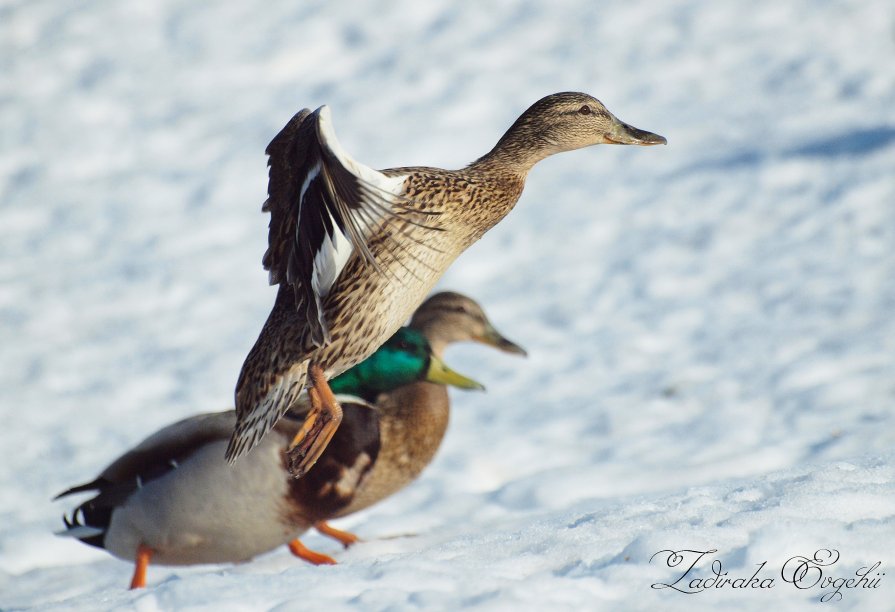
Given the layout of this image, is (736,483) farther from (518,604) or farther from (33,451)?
(33,451)

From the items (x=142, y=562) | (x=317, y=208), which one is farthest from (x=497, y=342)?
(x=317, y=208)

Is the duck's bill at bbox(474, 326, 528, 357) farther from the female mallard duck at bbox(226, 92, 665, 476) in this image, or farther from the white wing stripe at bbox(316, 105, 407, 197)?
the white wing stripe at bbox(316, 105, 407, 197)

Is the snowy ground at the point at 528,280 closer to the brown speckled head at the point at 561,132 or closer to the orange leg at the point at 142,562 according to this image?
the orange leg at the point at 142,562

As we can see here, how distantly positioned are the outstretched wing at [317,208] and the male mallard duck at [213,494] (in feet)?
2.68

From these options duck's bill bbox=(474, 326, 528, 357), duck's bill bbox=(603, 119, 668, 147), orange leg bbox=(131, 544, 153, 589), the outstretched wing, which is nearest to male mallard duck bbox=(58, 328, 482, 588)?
orange leg bbox=(131, 544, 153, 589)

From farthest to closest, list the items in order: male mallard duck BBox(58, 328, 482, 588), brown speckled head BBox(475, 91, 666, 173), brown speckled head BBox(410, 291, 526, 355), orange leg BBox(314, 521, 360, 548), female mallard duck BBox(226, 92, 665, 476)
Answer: brown speckled head BBox(410, 291, 526, 355), orange leg BBox(314, 521, 360, 548), male mallard duck BBox(58, 328, 482, 588), brown speckled head BBox(475, 91, 666, 173), female mallard duck BBox(226, 92, 665, 476)

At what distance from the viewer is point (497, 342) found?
5203 millimetres

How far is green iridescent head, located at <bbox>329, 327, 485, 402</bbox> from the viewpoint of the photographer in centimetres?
443

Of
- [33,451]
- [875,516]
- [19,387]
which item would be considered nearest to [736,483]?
[875,516]

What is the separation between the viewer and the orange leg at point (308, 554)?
13.6ft

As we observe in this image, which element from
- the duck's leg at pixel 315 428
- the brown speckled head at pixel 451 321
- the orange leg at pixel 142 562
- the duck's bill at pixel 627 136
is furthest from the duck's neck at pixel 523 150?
the orange leg at pixel 142 562

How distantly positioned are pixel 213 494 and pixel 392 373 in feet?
2.63

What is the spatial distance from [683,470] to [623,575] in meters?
2.22

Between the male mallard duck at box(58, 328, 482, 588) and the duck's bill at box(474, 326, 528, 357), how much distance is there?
38.2 inches
